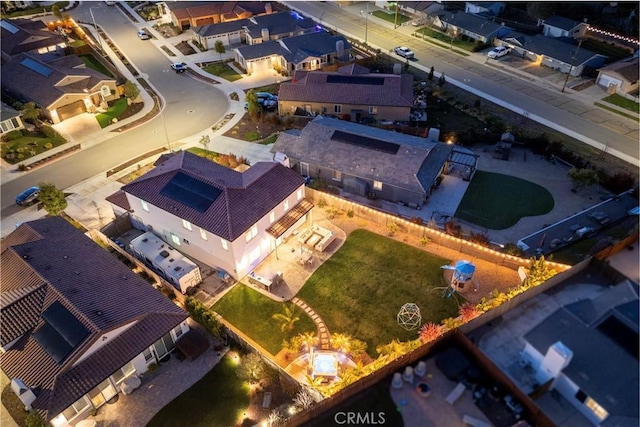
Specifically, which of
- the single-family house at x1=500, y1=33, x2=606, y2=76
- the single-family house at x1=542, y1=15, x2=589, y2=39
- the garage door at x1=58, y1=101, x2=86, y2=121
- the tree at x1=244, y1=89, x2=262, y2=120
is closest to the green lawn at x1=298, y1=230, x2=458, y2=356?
the tree at x1=244, y1=89, x2=262, y2=120

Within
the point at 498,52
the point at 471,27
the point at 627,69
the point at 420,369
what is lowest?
the point at 498,52

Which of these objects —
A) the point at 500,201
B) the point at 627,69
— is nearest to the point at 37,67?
the point at 500,201

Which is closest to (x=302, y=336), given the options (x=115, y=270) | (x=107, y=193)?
(x=115, y=270)

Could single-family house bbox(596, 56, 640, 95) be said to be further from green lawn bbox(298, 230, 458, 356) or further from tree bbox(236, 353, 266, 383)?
tree bbox(236, 353, 266, 383)

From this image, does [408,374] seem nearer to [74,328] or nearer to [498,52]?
[74,328]

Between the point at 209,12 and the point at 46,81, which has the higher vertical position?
the point at 209,12

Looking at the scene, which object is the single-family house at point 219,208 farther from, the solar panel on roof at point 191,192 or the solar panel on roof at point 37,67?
the solar panel on roof at point 37,67

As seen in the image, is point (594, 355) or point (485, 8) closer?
point (594, 355)
